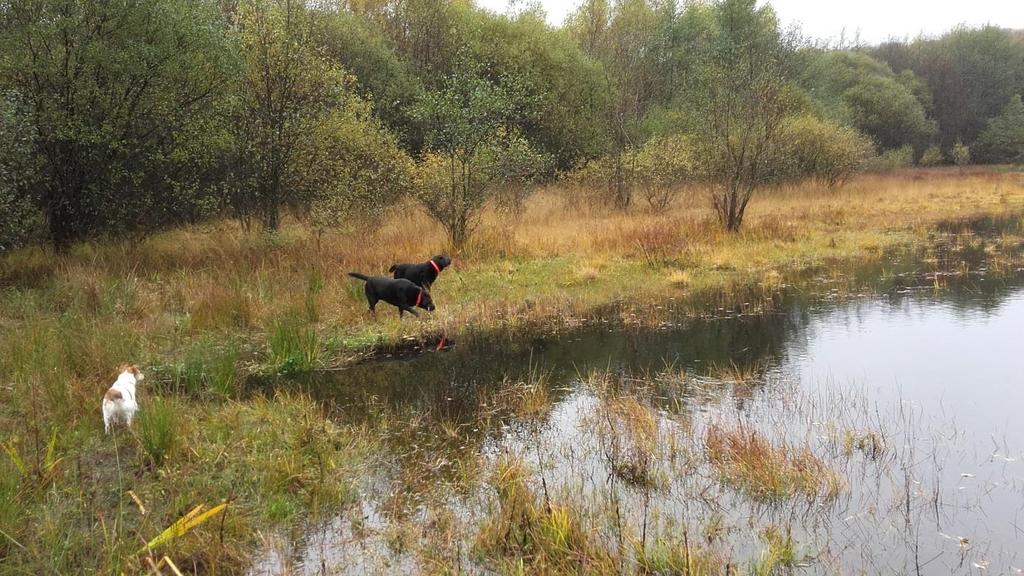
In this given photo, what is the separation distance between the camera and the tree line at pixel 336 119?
10906 mm

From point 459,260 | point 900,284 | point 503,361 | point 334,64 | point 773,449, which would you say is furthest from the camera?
point 334,64

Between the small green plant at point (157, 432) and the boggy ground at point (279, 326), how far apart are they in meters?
0.02

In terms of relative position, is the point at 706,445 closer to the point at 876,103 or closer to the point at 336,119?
the point at 336,119

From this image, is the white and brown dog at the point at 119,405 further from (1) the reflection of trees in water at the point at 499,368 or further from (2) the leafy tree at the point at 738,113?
(2) the leafy tree at the point at 738,113

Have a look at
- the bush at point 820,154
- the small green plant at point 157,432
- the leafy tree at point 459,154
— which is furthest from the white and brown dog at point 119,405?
the bush at point 820,154

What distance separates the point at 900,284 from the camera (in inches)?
456

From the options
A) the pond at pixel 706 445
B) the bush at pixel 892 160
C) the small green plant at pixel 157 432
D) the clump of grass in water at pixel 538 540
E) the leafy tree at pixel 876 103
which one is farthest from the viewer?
the leafy tree at pixel 876 103

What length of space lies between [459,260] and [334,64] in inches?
211

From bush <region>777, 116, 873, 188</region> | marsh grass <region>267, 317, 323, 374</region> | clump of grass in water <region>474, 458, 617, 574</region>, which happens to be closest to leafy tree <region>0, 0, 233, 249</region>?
marsh grass <region>267, 317, 323, 374</region>

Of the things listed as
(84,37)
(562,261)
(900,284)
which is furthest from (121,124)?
(900,284)

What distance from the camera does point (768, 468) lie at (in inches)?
184

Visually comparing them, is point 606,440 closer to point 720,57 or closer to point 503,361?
point 503,361

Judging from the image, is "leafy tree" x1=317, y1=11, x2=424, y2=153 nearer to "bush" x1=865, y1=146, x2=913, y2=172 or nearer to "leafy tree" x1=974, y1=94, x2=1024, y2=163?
"bush" x1=865, y1=146, x2=913, y2=172

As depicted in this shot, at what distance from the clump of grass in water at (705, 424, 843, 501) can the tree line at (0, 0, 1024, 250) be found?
9.55m
